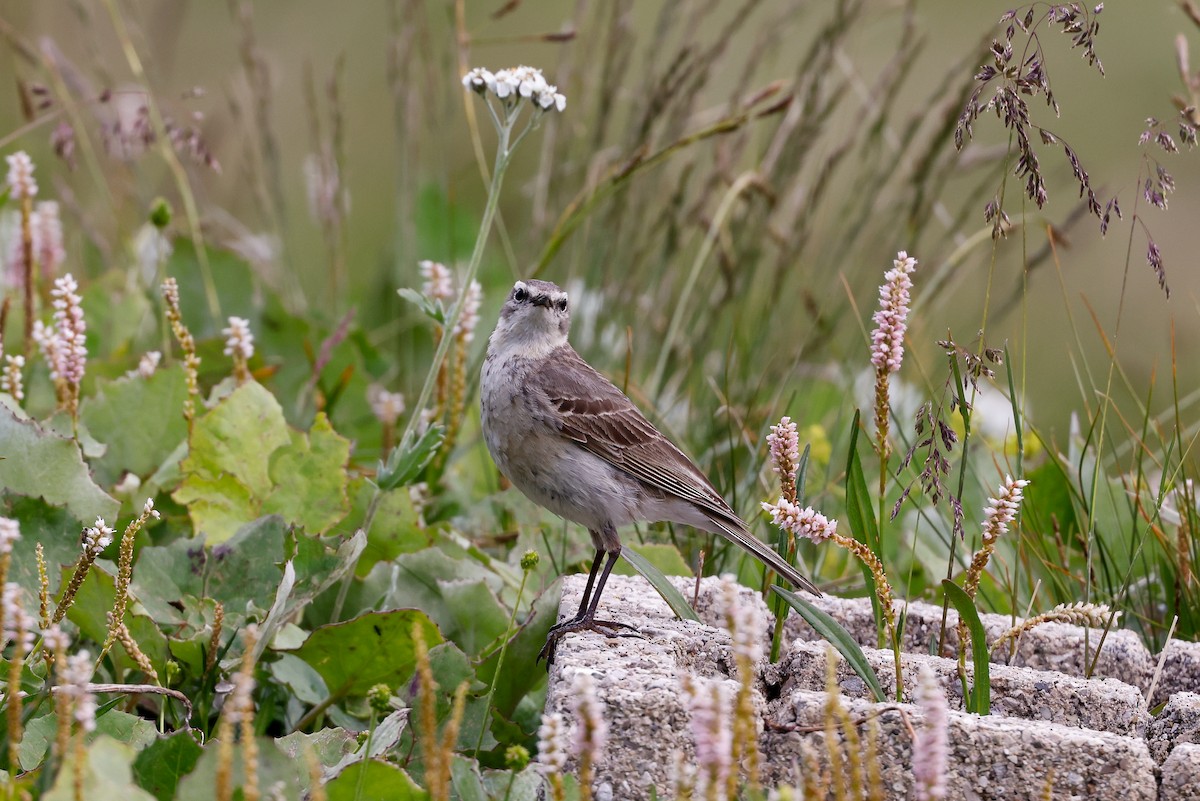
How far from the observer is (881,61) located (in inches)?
450

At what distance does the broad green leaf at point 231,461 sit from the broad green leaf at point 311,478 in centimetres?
6

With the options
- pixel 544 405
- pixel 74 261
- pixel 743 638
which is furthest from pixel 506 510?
pixel 74 261

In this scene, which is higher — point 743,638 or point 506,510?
point 506,510

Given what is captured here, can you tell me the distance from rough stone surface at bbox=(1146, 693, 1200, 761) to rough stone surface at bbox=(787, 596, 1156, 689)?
0.29 metres

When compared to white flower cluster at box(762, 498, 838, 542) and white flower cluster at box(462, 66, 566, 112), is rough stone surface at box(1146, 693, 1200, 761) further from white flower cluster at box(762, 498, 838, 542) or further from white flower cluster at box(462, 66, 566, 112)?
white flower cluster at box(462, 66, 566, 112)

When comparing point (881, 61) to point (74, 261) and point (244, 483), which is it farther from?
point (244, 483)

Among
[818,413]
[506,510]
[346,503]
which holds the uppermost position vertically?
→ [818,413]

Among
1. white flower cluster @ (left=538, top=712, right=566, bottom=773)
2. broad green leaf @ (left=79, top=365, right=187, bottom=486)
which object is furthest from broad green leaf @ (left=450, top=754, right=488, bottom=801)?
broad green leaf @ (left=79, top=365, right=187, bottom=486)

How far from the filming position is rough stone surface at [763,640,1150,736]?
2.69 m

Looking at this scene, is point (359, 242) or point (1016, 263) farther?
point (359, 242)

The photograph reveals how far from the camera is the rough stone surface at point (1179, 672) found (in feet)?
9.87

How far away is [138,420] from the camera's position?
3.93 meters

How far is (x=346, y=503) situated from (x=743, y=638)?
77.2 inches

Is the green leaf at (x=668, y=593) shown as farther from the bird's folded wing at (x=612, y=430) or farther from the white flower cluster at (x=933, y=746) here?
the white flower cluster at (x=933, y=746)
